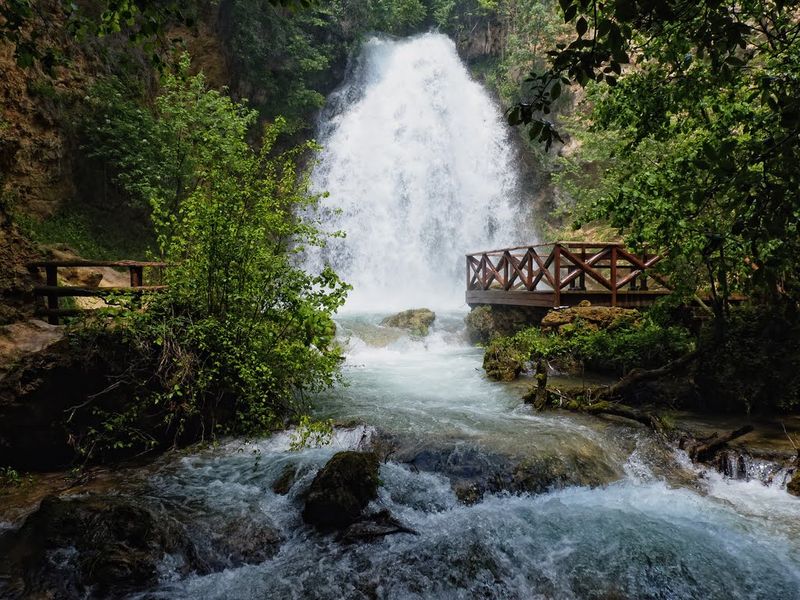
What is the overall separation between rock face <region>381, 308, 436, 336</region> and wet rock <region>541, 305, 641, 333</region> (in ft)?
13.4

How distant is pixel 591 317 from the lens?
31.5 feet

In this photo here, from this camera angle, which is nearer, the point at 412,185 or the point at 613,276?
the point at 613,276

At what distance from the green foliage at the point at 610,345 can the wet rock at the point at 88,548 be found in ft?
22.1

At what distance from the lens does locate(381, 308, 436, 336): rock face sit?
44.4 feet

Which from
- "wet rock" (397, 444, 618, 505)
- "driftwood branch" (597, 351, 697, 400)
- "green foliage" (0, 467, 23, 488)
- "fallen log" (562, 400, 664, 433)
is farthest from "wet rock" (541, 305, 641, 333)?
"green foliage" (0, 467, 23, 488)

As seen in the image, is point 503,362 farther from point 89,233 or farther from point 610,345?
point 89,233

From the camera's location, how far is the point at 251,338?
5379 millimetres

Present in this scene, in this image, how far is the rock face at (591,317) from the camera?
9.23 m

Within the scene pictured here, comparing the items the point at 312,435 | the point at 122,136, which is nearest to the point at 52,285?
the point at 312,435

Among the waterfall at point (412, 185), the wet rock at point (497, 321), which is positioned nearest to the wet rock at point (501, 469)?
the wet rock at point (497, 321)

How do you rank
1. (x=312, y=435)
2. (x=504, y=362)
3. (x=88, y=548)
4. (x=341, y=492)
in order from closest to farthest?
(x=88, y=548) < (x=341, y=492) < (x=312, y=435) < (x=504, y=362)

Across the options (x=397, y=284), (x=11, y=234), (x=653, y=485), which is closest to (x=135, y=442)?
(x=11, y=234)

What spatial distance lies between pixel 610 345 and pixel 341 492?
5.89m

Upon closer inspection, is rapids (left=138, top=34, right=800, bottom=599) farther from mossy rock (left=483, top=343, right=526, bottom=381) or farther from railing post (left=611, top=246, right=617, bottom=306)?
railing post (left=611, top=246, right=617, bottom=306)
